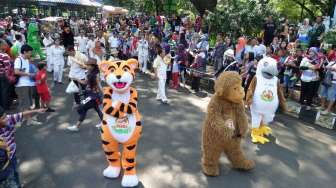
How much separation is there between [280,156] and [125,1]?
4650cm

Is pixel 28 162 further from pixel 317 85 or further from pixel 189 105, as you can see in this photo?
pixel 317 85

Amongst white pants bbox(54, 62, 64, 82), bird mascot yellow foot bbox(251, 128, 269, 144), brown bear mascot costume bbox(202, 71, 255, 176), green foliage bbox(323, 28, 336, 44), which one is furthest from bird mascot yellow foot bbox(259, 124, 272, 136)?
white pants bbox(54, 62, 64, 82)

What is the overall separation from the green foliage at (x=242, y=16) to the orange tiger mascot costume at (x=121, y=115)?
389 inches

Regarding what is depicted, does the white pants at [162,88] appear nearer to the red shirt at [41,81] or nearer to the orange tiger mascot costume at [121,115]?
the red shirt at [41,81]

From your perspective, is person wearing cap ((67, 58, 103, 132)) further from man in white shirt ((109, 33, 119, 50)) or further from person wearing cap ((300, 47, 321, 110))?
man in white shirt ((109, 33, 119, 50))

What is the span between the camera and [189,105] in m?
9.77

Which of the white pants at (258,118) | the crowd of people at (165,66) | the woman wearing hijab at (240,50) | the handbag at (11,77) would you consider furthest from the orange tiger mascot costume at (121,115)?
the woman wearing hijab at (240,50)

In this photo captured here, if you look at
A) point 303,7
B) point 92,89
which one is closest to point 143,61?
point 92,89

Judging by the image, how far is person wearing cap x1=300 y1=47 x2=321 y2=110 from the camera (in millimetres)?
9164

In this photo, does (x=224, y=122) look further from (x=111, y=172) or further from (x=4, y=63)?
(x=4, y=63)

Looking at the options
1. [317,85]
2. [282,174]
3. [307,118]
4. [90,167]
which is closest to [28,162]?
[90,167]

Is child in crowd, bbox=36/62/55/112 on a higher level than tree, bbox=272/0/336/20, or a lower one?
lower

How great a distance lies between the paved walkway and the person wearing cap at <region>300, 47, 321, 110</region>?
1012 millimetres

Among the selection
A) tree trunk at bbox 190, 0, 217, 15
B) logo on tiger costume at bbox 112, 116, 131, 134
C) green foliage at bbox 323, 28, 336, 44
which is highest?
tree trunk at bbox 190, 0, 217, 15
